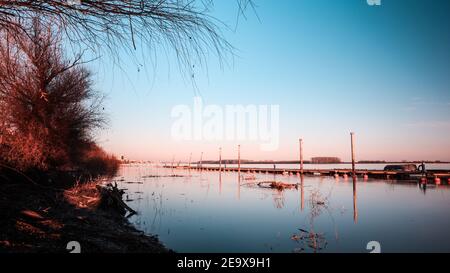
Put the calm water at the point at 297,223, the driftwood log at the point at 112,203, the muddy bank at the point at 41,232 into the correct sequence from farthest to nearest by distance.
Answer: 1. the driftwood log at the point at 112,203
2. the calm water at the point at 297,223
3. the muddy bank at the point at 41,232

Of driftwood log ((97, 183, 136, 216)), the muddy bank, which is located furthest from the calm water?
the muddy bank

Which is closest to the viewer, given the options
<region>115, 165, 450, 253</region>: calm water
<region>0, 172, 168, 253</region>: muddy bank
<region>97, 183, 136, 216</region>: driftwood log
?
<region>0, 172, 168, 253</region>: muddy bank

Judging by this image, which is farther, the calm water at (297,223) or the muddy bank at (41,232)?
the calm water at (297,223)

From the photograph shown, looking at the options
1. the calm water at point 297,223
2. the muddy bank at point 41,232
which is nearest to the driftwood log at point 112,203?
the calm water at point 297,223

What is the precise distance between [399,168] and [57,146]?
146 feet

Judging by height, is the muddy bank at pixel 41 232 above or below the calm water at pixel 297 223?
above

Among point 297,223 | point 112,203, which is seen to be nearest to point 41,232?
point 112,203

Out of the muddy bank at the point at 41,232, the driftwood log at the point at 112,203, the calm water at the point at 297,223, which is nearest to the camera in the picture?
the muddy bank at the point at 41,232

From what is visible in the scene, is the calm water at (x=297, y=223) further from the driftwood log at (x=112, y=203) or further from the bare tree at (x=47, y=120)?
the bare tree at (x=47, y=120)

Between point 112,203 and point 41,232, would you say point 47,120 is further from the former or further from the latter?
point 41,232

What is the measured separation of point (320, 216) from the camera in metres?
14.5

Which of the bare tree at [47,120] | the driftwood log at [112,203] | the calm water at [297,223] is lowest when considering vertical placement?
the calm water at [297,223]

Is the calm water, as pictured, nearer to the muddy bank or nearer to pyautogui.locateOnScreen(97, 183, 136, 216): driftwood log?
pyautogui.locateOnScreen(97, 183, 136, 216): driftwood log
